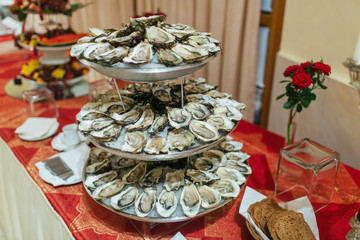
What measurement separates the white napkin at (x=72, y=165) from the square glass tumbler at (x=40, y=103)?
1.46ft

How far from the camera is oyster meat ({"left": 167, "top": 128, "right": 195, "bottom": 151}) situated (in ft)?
2.51

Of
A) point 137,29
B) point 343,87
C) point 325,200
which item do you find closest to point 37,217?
point 137,29

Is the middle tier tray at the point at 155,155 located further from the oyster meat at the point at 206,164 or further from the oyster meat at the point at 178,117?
the oyster meat at the point at 206,164

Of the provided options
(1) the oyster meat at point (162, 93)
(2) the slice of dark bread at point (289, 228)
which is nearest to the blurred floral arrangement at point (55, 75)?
(1) the oyster meat at point (162, 93)

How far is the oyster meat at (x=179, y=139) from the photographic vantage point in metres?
0.77

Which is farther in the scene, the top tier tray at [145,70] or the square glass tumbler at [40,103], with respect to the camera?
the square glass tumbler at [40,103]

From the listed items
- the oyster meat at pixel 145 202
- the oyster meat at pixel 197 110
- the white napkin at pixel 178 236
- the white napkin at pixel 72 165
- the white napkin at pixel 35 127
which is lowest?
the white napkin at pixel 178 236

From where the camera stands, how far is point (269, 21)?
1.86 m

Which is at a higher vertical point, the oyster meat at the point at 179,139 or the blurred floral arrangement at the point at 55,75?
the oyster meat at the point at 179,139

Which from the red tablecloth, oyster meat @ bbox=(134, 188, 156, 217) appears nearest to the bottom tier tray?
oyster meat @ bbox=(134, 188, 156, 217)

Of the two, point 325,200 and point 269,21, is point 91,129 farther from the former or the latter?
point 269,21

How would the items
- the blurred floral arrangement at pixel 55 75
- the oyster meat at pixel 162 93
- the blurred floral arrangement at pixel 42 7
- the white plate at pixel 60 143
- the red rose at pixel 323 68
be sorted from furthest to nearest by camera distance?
the blurred floral arrangement at pixel 55 75, the blurred floral arrangement at pixel 42 7, the white plate at pixel 60 143, the red rose at pixel 323 68, the oyster meat at pixel 162 93

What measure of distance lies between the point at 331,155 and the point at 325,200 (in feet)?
0.52

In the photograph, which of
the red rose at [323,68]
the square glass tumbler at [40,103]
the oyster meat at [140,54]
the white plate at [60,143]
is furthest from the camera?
the square glass tumbler at [40,103]
